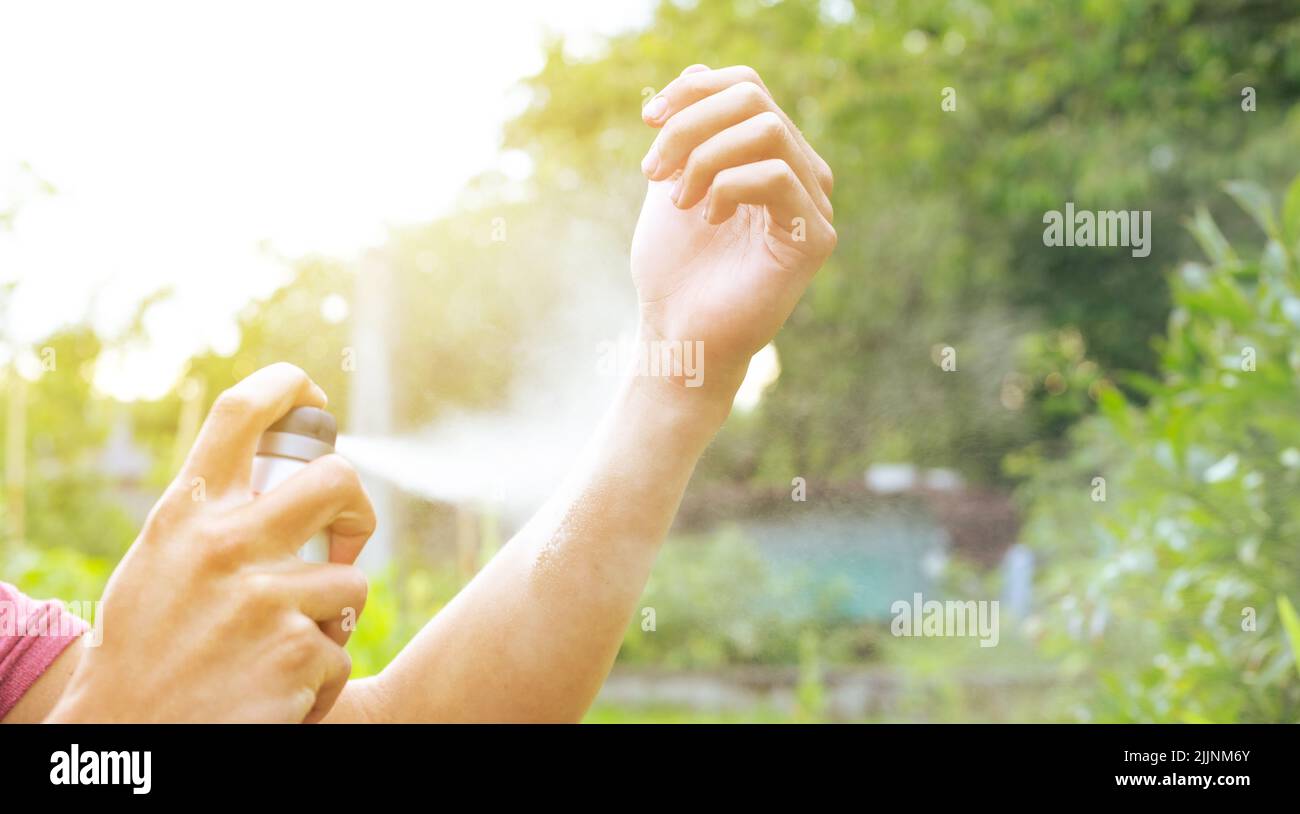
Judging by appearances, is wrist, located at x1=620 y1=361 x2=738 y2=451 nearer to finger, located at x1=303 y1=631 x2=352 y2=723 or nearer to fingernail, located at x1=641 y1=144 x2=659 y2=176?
fingernail, located at x1=641 y1=144 x2=659 y2=176

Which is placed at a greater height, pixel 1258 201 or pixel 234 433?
pixel 1258 201

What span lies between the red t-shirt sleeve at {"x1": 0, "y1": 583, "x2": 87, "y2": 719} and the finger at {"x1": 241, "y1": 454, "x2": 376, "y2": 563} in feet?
1.64

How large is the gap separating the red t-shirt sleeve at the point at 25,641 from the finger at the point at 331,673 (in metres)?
0.41

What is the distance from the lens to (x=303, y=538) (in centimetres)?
73

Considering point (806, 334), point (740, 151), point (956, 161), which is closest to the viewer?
point (740, 151)

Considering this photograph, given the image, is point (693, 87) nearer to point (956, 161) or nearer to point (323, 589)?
point (323, 589)

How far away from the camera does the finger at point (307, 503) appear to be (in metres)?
0.71

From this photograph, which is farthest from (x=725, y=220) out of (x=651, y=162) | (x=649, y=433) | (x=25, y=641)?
(x=25, y=641)

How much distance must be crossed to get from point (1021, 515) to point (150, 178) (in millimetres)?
6345

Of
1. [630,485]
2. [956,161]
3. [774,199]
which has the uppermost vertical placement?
[956,161]

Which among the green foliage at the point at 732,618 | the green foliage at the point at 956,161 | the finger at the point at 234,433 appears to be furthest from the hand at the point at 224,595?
the green foliage at the point at 732,618

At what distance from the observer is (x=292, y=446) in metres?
0.75

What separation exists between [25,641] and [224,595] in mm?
490
